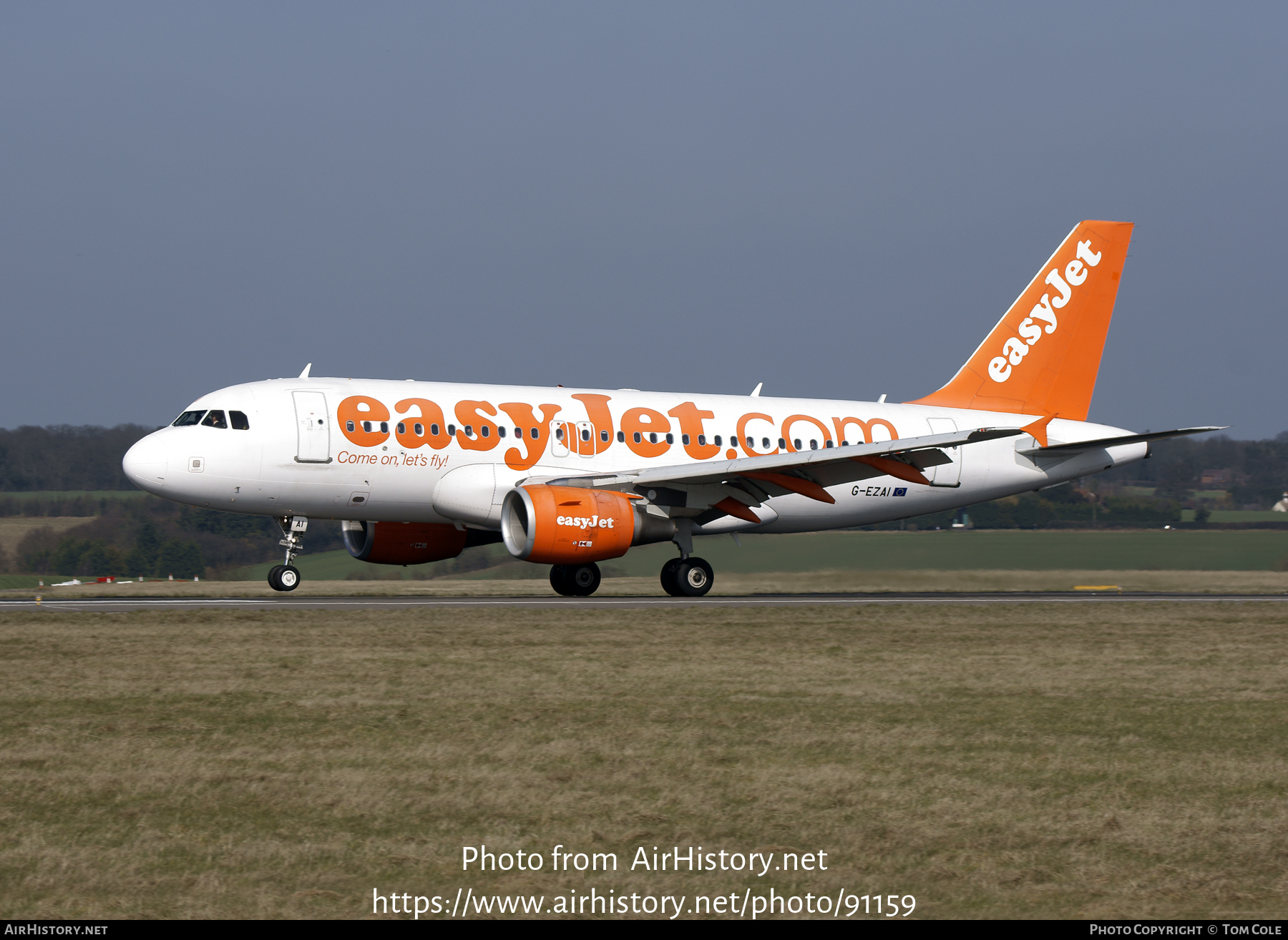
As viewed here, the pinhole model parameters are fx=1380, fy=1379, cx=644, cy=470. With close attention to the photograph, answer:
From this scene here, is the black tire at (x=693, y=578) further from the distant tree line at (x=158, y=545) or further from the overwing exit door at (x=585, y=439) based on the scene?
the distant tree line at (x=158, y=545)

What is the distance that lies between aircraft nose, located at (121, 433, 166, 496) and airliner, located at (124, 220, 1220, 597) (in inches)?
1.0

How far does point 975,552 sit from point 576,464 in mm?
8802

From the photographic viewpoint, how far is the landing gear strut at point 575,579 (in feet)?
85.6

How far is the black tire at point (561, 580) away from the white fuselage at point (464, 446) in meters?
2.04

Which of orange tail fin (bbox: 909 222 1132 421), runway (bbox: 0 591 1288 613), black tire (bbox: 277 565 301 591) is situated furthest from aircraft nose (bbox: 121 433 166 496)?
orange tail fin (bbox: 909 222 1132 421)

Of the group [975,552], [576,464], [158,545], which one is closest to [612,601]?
[576,464]

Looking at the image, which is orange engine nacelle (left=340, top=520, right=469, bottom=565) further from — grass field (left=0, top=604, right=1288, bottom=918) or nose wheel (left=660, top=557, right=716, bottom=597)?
grass field (left=0, top=604, right=1288, bottom=918)

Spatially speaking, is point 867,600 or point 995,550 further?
point 995,550

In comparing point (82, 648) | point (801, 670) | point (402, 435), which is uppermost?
point (402, 435)

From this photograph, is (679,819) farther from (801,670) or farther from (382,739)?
(801,670)

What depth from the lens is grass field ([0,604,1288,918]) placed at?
634 cm

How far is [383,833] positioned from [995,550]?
2330 cm

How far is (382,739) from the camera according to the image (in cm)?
962
